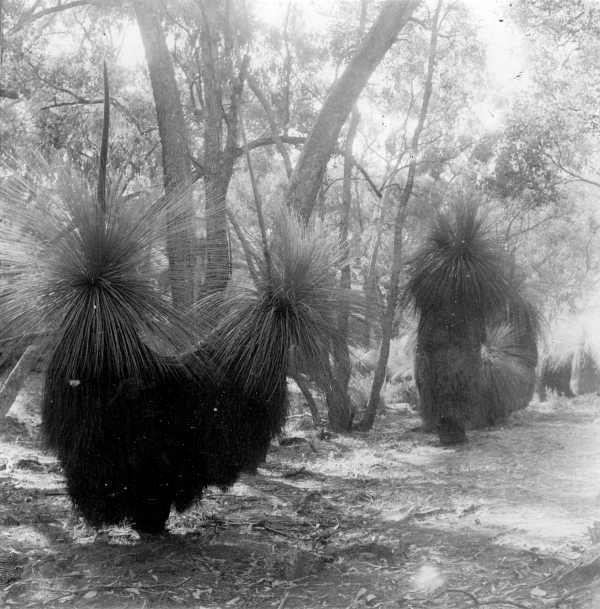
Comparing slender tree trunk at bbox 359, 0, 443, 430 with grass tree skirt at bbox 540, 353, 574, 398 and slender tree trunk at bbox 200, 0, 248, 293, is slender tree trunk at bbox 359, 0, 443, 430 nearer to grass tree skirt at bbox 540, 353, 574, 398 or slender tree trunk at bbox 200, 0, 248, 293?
slender tree trunk at bbox 200, 0, 248, 293

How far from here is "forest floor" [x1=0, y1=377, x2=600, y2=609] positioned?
4594 mm

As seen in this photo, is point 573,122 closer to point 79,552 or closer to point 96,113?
point 96,113

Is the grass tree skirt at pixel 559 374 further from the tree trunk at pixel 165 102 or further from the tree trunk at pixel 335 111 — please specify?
the tree trunk at pixel 165 102

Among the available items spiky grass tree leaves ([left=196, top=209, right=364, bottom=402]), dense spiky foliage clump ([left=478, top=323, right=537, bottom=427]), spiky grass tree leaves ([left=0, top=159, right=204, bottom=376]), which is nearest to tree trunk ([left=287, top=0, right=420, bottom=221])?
spiky grass tree leaves ([left=196, top=209, right=364, bottom=402])

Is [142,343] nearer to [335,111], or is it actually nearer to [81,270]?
[81,270]

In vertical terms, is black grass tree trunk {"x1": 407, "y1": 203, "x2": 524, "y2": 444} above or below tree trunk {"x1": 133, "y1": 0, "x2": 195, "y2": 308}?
below

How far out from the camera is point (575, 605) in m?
3.66

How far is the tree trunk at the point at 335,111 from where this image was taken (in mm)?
7070

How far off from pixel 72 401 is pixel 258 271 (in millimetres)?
1540

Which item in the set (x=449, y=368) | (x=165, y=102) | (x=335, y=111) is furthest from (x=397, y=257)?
(x=165, y=102)

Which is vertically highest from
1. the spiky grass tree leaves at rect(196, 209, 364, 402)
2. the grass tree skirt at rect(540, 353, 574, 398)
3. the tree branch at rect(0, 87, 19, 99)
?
the tree branch at rect(0, 87, 19, 99)

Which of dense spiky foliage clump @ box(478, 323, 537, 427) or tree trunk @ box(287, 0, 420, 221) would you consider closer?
tree trunk @ box(287, 0, 420, 221)

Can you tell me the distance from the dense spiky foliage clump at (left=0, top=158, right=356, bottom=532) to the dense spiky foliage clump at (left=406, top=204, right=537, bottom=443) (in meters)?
5.33

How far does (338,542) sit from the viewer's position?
239 inches
